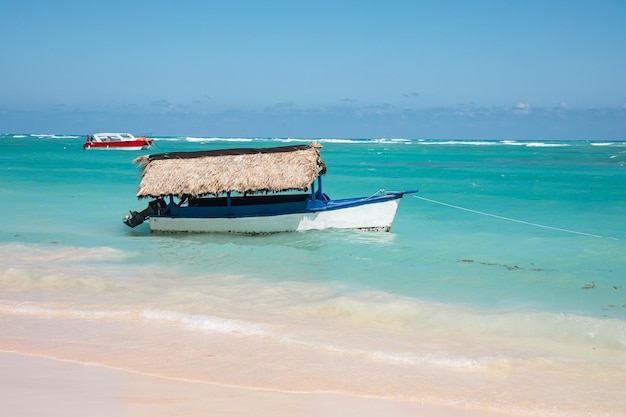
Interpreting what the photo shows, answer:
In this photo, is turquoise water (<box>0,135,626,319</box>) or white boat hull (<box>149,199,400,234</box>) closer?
turquoise water (<box>0,135,626,319</box>)

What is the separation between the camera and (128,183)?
28609mm

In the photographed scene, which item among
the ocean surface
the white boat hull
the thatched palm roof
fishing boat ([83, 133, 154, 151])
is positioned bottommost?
the ocean surface

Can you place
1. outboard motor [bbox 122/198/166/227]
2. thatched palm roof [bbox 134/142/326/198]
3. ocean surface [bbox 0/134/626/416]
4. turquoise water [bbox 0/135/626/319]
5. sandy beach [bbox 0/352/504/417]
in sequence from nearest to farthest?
sandy beach [bbox 0/352/504/417], ocean surface [bbox 0/134/626/416], turquoise water [bbox 0/135/626/319], thatched palm roof [bbox 134/142/326/198], outboard motor [bbox 122/198/166/227]

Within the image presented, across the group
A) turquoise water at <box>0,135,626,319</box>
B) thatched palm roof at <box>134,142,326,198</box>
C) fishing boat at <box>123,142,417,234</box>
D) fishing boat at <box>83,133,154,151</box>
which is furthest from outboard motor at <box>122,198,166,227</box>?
fishing boat at <box>83,133,154,151</box>

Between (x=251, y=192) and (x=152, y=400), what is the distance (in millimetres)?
8615

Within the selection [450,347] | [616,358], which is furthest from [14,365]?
[616,358]

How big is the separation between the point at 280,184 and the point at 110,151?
57285 millimetres

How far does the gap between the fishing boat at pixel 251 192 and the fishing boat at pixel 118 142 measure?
4745 centimetres

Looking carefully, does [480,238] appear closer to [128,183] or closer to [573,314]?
[573,314]

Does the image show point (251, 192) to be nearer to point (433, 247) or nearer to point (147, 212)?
point (147, 212)

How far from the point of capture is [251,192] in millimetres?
12992

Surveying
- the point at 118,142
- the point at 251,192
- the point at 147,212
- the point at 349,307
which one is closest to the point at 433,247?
the point at 251,192

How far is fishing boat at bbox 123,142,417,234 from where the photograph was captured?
13.0 m

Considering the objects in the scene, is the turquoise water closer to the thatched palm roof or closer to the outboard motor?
the outboard motor
